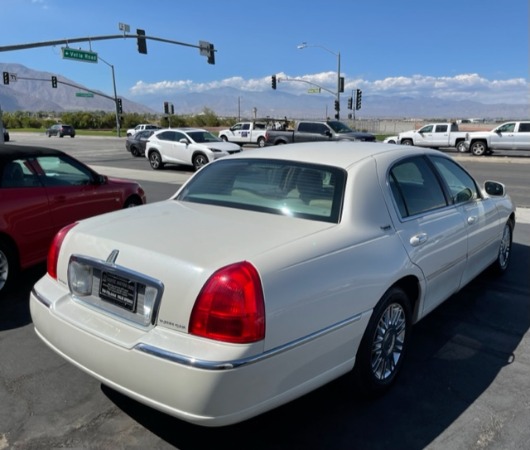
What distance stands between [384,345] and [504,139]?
25.8 metres

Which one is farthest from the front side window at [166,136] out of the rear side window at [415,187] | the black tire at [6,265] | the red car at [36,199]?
the rear side window at [415,187]

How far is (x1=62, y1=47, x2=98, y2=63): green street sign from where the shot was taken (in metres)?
26.9

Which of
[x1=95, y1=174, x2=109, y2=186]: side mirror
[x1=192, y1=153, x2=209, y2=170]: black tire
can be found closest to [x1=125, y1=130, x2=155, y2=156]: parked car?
[x1=192, y1=153, x2=209, y2=170]: black tire

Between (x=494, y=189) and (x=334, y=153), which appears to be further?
(x=494, y=189)

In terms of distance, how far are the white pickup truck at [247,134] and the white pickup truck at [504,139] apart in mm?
13507

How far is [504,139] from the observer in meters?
25.5

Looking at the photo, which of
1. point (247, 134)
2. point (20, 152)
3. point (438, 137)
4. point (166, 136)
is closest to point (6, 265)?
point (20, 152)

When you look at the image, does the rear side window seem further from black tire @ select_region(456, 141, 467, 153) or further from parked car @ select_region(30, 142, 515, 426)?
Result: black tire @ select_region(456, 141, 467, 153)

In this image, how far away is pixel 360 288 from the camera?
278 centimetres

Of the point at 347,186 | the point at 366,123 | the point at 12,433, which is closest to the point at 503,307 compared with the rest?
the point at 347,186

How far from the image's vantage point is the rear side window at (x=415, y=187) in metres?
3.48

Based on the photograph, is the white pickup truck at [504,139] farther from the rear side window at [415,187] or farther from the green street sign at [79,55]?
the rear side window at [415,187]

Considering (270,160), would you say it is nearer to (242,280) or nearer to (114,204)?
(242,280)

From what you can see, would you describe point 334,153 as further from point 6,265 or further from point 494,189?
point 6,265
